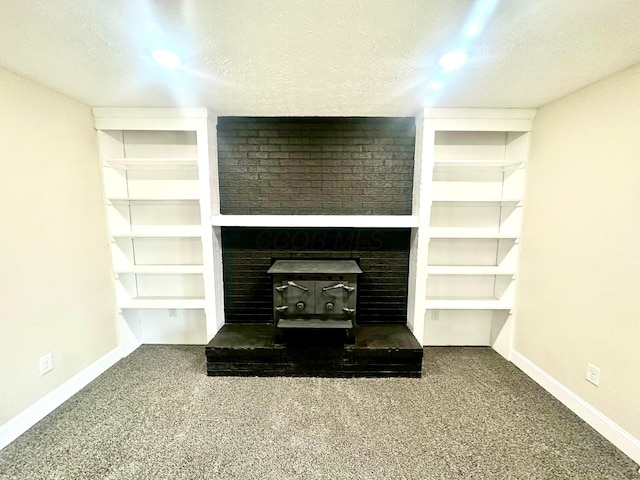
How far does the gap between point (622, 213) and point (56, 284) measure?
3.90 m

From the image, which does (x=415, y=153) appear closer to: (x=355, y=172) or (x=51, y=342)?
(x=355, y=172)

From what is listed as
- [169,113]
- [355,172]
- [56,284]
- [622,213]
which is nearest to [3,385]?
[56,284]

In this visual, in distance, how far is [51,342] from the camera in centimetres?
207

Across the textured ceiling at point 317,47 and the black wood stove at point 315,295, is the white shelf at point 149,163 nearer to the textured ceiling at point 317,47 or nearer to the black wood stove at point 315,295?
the textured ceiling at point 317,47

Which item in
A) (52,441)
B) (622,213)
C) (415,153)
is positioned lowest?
(52,441)

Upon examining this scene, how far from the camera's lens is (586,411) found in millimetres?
1937

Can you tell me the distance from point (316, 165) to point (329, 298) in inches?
51.7

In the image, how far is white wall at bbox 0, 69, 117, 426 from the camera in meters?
1.79

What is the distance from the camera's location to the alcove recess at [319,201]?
2.60 metres

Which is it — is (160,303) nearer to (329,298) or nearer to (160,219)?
(160,219)

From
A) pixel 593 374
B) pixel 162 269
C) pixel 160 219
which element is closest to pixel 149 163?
pixel 160 219

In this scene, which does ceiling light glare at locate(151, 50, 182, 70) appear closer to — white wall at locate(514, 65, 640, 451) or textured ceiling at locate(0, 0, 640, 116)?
textured ceiling at locate(0, 0, 640, 116)

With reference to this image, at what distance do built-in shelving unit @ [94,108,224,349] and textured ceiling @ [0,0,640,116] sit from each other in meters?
0.34

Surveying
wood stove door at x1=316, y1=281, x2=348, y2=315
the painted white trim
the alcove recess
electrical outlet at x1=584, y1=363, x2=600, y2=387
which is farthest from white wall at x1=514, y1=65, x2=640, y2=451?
the painted white trim
